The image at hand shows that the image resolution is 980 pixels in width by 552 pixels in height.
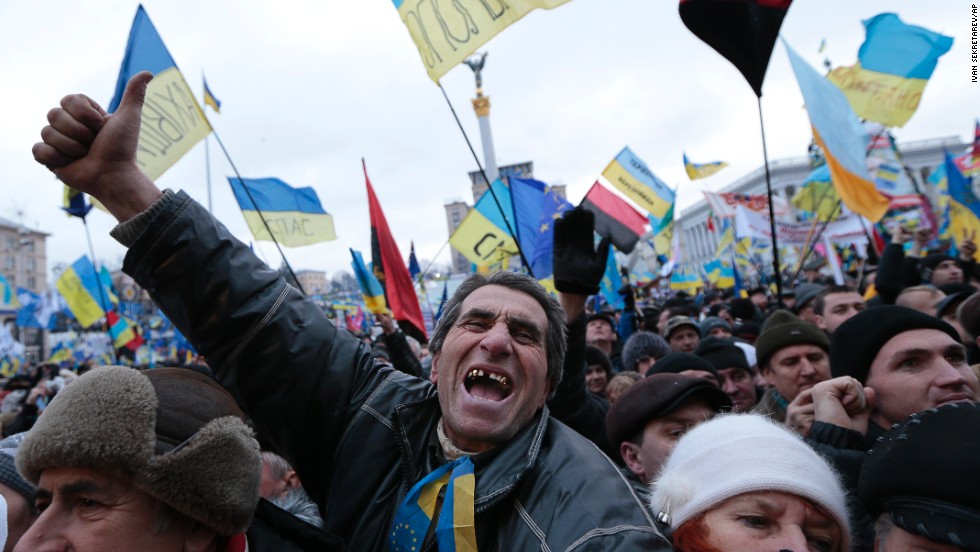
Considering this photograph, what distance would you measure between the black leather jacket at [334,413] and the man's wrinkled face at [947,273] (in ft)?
20.3

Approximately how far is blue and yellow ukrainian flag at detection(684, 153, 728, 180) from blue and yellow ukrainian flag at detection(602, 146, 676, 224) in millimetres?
5191

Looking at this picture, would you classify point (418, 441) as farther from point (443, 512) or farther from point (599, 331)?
point (599, 331)

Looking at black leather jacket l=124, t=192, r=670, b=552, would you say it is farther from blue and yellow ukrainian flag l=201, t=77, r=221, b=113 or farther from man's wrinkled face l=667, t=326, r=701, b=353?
blue and yellow ukrainian flag l=201, t=77, r=221, b=113

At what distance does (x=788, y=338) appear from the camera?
3.27 metres

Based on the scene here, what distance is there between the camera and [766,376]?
11.3ft

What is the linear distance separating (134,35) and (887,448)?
6.35 metres

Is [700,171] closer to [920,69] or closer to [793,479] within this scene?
[920,69]

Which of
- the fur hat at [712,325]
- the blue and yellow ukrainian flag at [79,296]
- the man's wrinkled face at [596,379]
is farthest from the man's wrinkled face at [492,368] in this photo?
the blue and yellow ukrainian flag at [79,296]

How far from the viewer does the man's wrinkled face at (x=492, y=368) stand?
1.80 meters

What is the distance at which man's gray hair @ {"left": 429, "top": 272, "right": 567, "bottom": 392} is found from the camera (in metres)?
2.07

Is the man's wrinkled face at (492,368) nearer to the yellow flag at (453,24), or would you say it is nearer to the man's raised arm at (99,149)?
the man's raised arm at (99,149)

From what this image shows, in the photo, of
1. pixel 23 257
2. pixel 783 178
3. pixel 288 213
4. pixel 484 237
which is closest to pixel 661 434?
pixel 484 237

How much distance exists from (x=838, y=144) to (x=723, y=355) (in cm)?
269

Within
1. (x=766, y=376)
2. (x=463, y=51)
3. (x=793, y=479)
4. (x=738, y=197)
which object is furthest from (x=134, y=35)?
(x=738, y=197)
